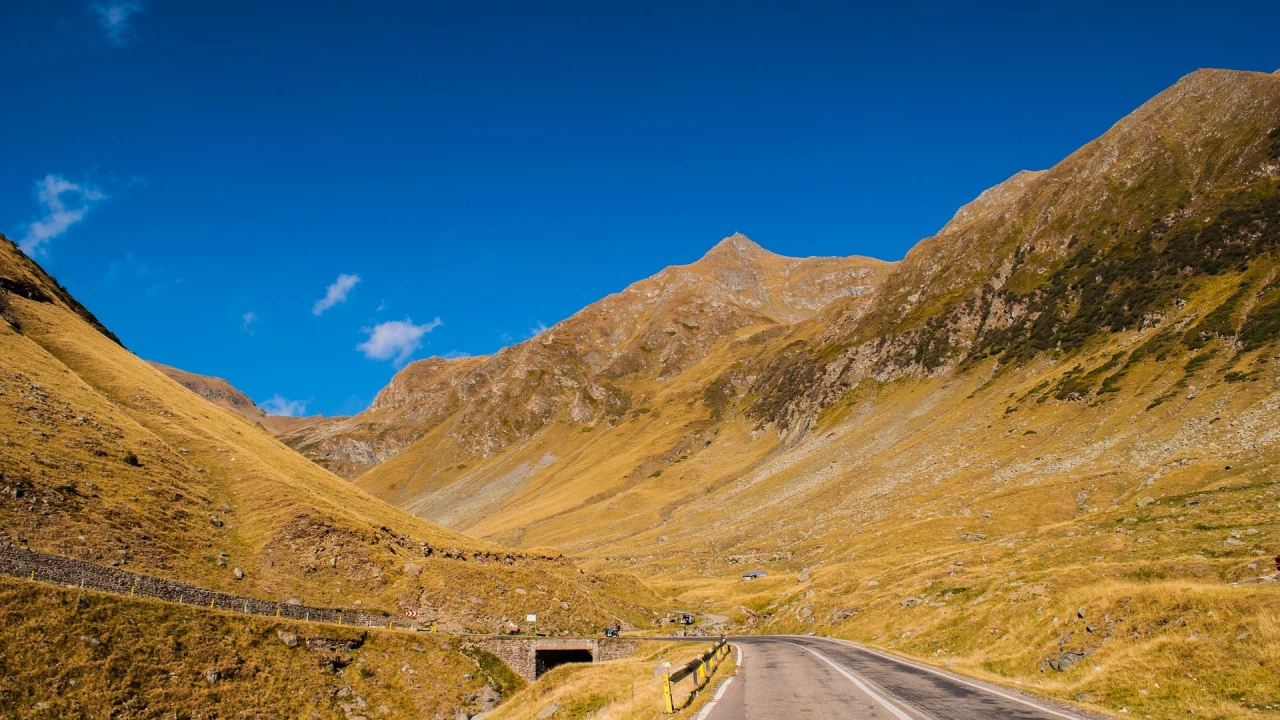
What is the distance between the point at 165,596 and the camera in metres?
36.9

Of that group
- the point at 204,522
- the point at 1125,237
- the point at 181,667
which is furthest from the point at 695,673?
the point at 1125,237

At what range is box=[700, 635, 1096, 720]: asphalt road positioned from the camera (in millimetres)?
15875

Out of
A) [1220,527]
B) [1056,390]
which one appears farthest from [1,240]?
[1056,390]

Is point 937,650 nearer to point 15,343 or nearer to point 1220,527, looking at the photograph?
point 1220,527

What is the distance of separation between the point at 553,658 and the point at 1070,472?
244 ft

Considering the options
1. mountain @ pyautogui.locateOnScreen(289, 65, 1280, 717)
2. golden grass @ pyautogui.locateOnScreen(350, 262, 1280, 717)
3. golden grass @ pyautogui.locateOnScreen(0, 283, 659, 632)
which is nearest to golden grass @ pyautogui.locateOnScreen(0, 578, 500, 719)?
golden grass @ pyautogui.locateOnScreen(0, 283, 659, 632)

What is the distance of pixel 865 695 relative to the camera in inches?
740

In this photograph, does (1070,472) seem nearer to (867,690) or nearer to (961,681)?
(961,681)

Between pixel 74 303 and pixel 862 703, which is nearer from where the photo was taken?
pixel 862 703

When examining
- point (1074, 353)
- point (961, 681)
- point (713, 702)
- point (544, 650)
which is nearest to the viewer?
point (713, 702)

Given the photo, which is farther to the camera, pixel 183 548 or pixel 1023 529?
pixel 1023 529

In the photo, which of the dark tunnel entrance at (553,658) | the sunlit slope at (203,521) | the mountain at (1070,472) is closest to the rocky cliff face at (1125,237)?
the mountain at (1070,472)

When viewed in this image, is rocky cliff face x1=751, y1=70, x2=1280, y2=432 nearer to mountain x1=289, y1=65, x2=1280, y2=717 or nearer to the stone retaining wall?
mountain x1=289, y1=65, x2=1280, y2=717

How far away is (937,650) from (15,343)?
8966 centimetres
